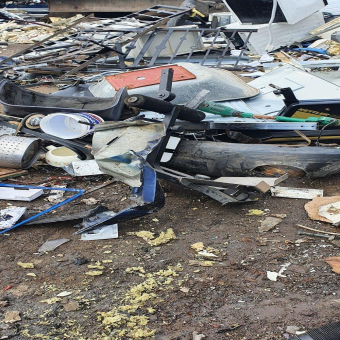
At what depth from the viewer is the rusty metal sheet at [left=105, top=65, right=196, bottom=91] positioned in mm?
6441

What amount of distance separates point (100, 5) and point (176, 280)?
15171mm

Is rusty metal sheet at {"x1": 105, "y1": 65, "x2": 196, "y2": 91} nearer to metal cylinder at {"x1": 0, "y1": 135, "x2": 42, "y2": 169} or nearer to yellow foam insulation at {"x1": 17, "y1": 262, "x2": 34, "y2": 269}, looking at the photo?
metal cylinder at {"x1": 0, "y1": 135, "x2": 42, "y2": 169}

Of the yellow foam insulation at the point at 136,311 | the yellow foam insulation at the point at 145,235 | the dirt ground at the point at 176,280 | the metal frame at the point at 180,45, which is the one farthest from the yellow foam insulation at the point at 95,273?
the metal frame at the point at 180,45

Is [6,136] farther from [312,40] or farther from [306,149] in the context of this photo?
[312,40]

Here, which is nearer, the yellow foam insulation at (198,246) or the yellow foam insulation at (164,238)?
the yellow foam insulation at (198,246)

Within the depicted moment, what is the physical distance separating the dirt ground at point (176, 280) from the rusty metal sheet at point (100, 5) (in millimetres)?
13507

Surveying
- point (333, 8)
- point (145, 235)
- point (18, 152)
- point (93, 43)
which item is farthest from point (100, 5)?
point (145, 235)

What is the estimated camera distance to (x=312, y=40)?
12109mm

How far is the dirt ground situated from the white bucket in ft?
3.82

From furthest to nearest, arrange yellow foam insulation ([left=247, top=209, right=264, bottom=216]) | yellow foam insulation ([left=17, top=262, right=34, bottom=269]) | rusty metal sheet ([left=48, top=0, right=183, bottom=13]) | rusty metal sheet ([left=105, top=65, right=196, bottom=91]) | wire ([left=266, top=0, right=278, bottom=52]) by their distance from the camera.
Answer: rusty metal sheet ([left=48, top=0, right=183, bottom=13]) → wire ([left=266, top=0, right=278, bottom=52]) → rusty metal sheet ([left=105, top=65, right=196, bottom=91]) → yellow foam insulation ([left=247, top=209, right=264, bottom=216]) → yellow foam insulation ([left=17, top=262, right=34, bottom=269])

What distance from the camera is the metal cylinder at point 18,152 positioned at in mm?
5320

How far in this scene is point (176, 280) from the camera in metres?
3.40

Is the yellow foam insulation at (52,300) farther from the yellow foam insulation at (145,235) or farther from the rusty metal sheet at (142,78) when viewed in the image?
the rusty metal sheet at (142,78)

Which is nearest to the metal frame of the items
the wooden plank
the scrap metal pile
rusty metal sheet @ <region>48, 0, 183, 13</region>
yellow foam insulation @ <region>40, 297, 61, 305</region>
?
the scrap metal pile
